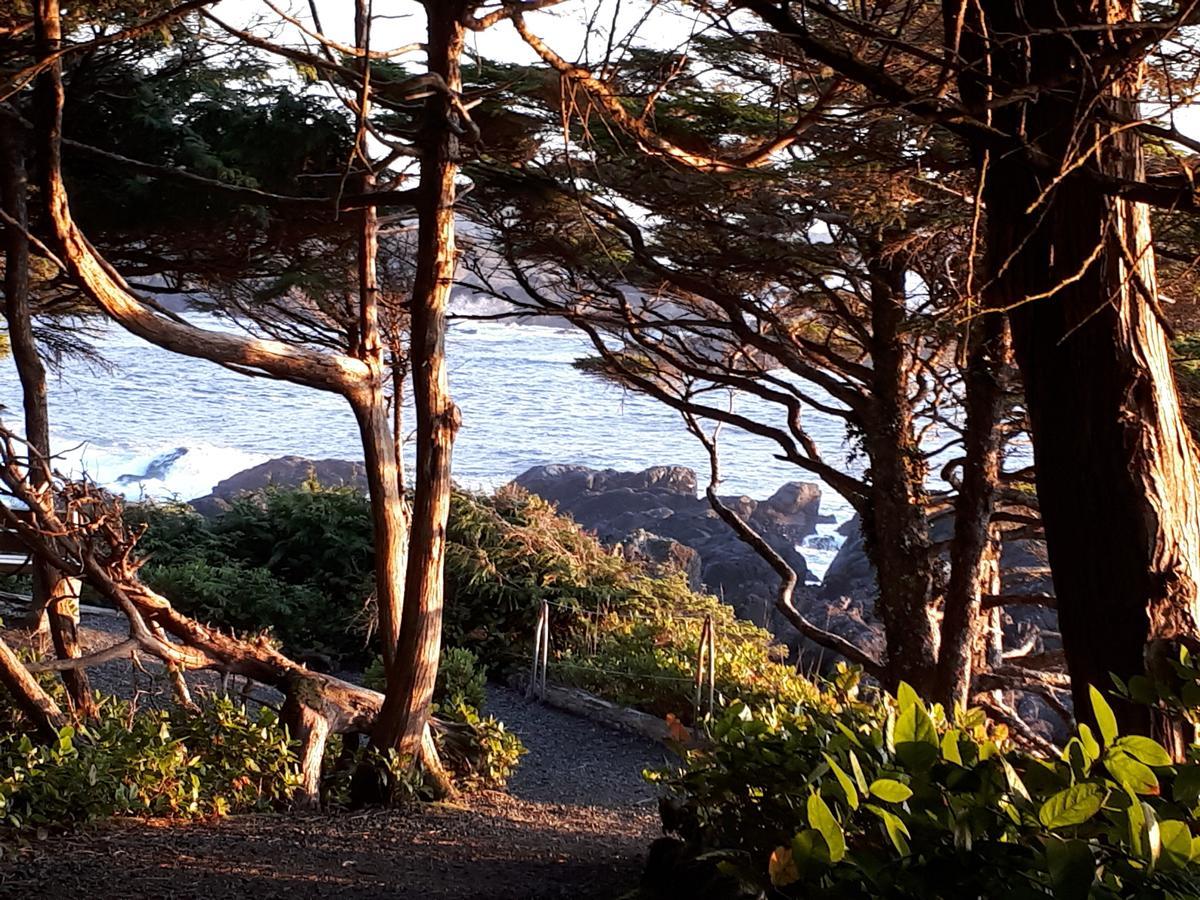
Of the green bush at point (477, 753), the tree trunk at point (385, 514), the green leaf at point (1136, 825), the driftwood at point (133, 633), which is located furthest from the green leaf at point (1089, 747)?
the green bush at point (477, 753)

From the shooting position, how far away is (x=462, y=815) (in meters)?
4.73

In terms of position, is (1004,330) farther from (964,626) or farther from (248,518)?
(248,518)

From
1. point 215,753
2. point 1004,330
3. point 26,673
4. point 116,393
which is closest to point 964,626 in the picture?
point 1004,330

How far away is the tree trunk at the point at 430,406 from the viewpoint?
4711mm

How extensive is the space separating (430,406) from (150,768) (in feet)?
6.10

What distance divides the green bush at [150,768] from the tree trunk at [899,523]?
4.10 m

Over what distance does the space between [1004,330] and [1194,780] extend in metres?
5.40

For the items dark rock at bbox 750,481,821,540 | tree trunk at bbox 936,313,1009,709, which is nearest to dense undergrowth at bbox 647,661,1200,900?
tree trunk at bbox 936,313,1009,709

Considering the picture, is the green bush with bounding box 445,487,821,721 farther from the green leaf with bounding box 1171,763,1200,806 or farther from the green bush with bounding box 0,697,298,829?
the green leaf with bounding box 1171,763,1200,806

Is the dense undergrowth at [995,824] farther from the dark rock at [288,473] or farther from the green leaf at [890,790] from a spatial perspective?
the dark rock at [288,473]

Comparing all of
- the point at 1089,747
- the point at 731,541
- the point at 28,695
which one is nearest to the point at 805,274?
the point at 28,695

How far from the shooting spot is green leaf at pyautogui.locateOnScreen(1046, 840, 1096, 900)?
0.99 meters

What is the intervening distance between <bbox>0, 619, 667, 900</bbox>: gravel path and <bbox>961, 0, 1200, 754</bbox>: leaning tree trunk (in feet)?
5.39

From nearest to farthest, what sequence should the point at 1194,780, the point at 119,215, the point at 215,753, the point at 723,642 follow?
the point at 1194,780 < the point at 215,753 < the point at 119,215 < the point at 723,642
